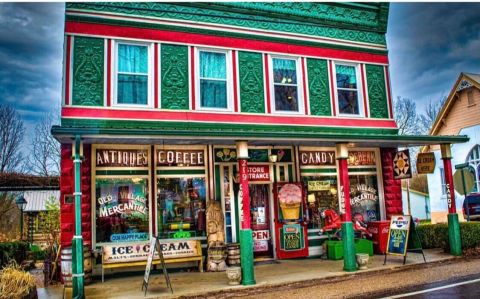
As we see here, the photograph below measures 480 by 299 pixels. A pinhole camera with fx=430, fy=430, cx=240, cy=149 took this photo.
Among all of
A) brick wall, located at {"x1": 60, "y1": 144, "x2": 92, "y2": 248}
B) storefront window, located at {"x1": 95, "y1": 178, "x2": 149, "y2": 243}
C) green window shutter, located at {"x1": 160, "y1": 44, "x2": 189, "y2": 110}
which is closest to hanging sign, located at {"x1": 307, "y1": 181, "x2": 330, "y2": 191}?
green window shutter, located at {"x1": 160, "y1": 44, "x2": 189, "y2": 110}

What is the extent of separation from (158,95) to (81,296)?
5517mm

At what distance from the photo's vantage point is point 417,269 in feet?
35.1

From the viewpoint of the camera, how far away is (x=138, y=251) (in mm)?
10852

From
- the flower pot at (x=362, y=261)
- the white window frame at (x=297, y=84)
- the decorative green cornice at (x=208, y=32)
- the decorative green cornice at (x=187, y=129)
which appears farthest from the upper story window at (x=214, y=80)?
the flower pot at (x=362, y=261)

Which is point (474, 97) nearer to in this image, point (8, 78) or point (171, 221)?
point (171, 221)

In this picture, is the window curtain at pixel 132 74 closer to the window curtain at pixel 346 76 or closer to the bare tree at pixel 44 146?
the window curtain at pixel 346 76

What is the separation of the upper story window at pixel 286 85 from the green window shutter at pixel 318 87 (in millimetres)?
415

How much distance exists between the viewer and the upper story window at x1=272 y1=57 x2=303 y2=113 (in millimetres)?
13203

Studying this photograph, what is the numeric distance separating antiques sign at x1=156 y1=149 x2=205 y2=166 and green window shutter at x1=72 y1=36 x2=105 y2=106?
212 cm

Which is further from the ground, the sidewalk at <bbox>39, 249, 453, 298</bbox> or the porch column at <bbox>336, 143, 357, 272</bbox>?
the porch column at <bbox>336, 143, 357, 272</bbox>

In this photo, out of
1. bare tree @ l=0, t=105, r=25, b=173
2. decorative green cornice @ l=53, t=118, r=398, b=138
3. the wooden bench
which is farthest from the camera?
bare tree @ l=0, t=105, r=25, b=173

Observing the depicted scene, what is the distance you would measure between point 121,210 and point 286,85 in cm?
615

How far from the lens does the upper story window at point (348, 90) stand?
14.0 m

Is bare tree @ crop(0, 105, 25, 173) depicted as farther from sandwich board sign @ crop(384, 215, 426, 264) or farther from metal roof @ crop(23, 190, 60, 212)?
sandwich board sign @ crop(384, 215, 426, 264)
